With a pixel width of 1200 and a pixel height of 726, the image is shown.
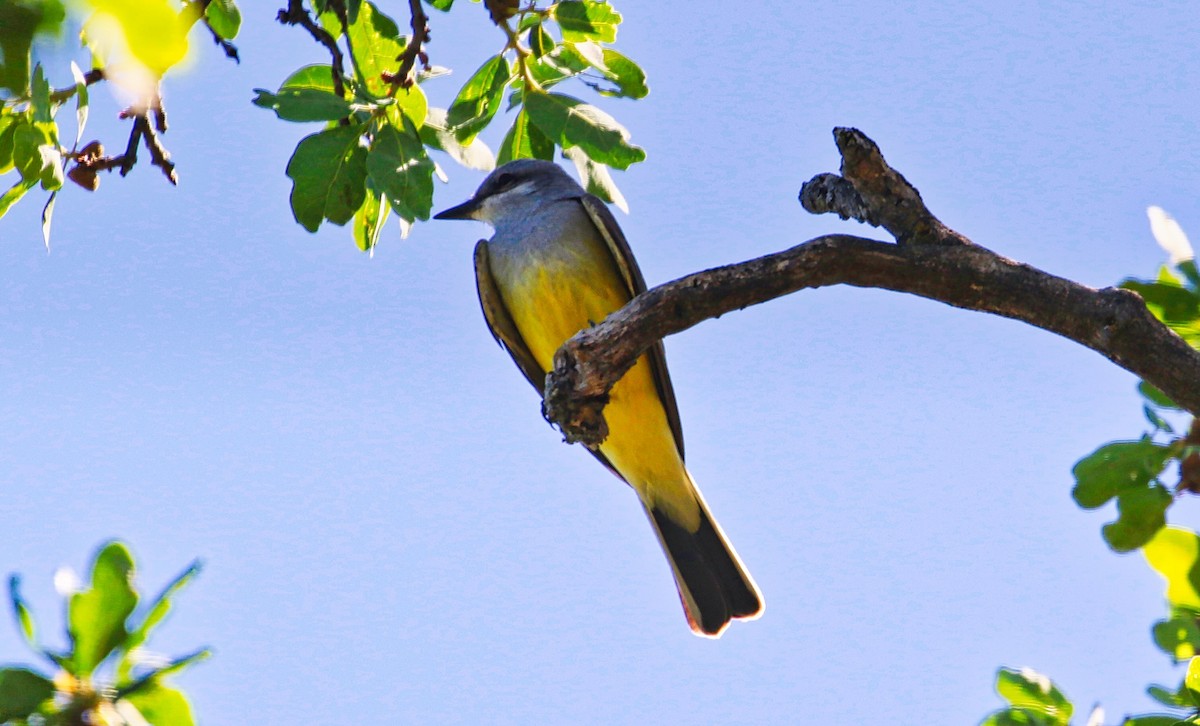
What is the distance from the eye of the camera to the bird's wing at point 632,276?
610 cm

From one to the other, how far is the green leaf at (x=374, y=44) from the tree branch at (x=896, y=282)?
1.46m

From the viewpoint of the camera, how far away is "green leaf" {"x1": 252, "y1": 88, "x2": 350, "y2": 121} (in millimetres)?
3893

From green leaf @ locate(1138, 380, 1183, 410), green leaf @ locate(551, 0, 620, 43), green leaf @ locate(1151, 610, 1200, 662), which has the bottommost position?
green leaf @ locate(1151, 610, 1200, 662)

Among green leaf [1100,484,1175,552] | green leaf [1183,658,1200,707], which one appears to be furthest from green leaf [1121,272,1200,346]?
green leaf [1183,658,1200,707]

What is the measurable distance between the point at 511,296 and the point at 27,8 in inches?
201

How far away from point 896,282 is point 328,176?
6.18ft

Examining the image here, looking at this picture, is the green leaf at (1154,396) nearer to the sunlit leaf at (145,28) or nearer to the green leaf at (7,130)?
the sunlit leaf at (145,28)

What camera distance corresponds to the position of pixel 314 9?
4.60m

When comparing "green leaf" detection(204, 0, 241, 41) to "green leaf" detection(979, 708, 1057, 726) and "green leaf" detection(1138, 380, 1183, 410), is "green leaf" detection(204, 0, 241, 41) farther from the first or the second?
"green leaf" detection(979, 708, 1057, 726)

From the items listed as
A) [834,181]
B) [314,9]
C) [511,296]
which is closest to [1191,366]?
[834,181]

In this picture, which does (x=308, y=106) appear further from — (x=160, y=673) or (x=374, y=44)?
(x=160, y=673)

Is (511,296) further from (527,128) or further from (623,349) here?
(623,349)

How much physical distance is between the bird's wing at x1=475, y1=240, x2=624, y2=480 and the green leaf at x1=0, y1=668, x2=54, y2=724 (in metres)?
4.28

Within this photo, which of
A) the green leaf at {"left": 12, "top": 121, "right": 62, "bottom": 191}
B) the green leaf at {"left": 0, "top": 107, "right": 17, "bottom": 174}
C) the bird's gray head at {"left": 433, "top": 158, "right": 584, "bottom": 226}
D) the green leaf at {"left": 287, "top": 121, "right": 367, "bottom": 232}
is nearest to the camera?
the green leaf at {"left": 12, "top": 121, "right": 62, "bottom": 191}
